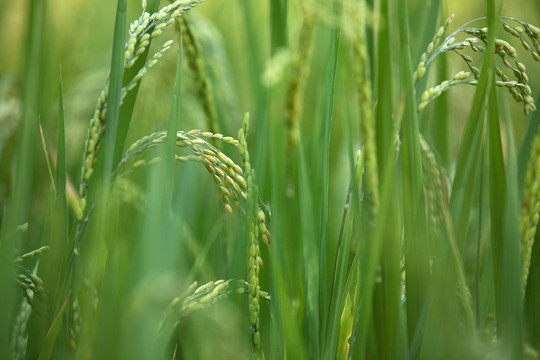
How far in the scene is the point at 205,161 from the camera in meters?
0.78

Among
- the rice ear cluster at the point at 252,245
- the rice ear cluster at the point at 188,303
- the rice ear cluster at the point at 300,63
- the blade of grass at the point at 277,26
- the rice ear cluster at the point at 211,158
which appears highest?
the blade of grass at the point at 277,26

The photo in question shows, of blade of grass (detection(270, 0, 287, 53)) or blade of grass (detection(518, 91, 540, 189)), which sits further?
blade of grass (detection(518, 91, 540, 189))

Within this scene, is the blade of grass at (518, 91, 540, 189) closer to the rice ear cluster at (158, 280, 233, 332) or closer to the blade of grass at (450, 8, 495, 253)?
the blade of grass at (450, 8, 495, 253)

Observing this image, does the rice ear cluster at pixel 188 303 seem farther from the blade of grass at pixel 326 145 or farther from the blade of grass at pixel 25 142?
the blade of grass at pixel 25 142

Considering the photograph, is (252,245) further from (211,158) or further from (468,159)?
(468,159)

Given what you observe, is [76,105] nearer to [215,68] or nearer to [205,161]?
[215,68]

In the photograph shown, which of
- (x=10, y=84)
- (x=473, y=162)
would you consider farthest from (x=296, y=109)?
(x=10, y=84)

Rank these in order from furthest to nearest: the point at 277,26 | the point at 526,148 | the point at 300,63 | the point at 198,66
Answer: the point at 198,66 → the point at 526,148 → the point at 277,26 → the point at 300,63

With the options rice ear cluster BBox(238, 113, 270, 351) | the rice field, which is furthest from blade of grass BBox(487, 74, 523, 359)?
rice ear cluster BBox(238, 113, 270, 351)

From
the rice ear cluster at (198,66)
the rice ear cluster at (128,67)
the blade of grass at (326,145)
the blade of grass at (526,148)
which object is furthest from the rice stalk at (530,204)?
the rice ear cluster at (198,66)

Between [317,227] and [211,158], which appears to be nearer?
[211,158]

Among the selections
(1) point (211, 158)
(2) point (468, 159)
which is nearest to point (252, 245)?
(1) point (211, 158)

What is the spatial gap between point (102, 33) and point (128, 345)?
109 inches

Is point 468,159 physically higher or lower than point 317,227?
higher
